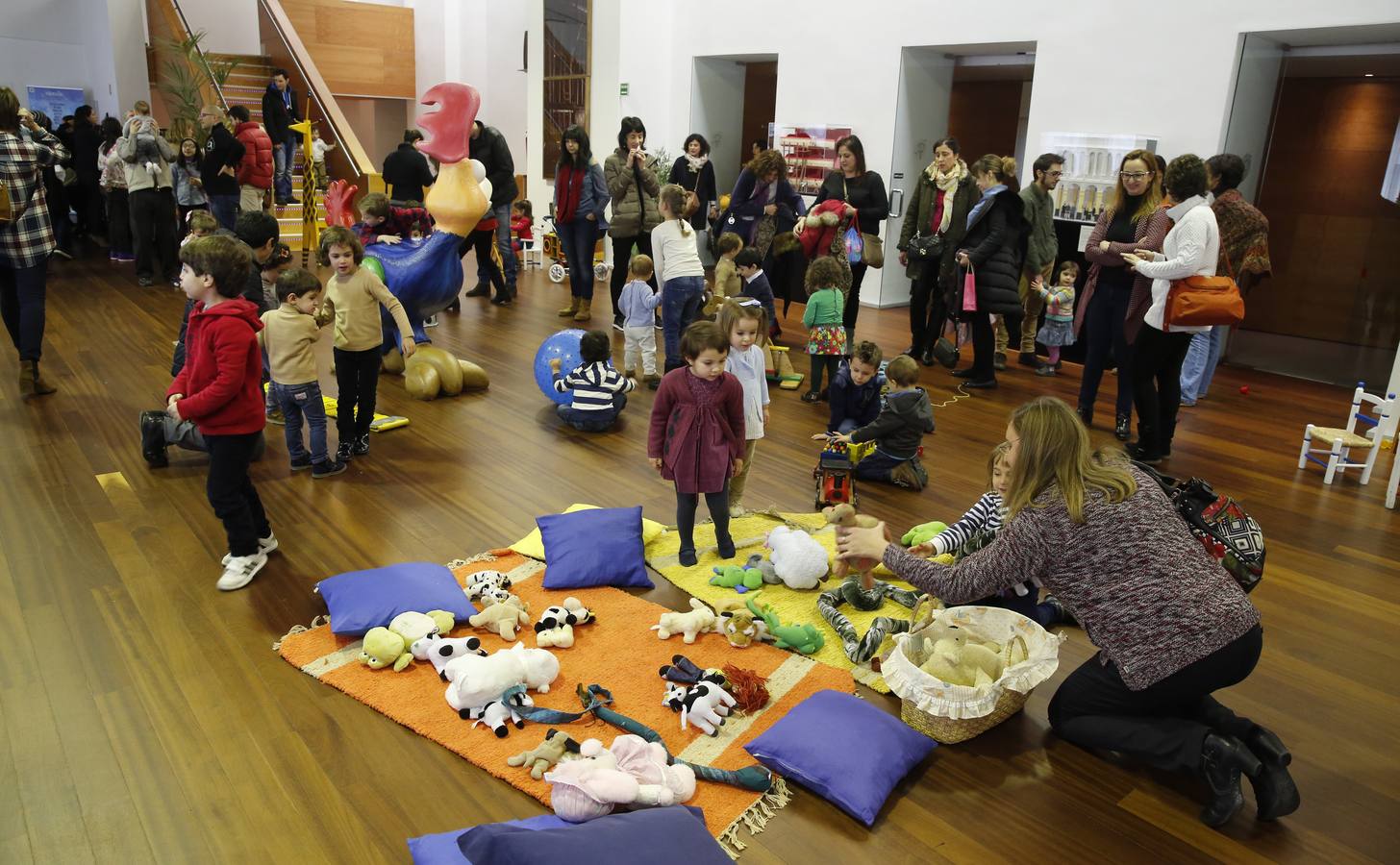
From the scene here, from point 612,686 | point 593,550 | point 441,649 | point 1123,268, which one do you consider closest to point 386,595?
point 441,649

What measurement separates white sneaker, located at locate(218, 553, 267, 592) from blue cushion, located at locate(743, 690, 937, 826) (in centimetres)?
215

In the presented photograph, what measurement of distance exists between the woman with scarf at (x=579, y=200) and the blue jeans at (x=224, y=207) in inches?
139

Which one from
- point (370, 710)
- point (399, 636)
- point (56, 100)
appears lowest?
point (370, 710)

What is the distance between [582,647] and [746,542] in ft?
3.61

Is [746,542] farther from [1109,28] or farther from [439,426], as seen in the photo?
[1109,28]

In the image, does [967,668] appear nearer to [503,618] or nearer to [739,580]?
[739,580]

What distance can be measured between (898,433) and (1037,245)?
3.23 meters

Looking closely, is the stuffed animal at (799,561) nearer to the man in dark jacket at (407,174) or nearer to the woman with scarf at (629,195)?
the woman with scarf at (629,195)

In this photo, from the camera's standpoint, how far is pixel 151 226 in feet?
32.2

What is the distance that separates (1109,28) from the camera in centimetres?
798

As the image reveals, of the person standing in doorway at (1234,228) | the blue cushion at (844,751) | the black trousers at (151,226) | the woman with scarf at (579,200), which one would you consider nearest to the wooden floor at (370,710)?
the blue cushion at (844,751)

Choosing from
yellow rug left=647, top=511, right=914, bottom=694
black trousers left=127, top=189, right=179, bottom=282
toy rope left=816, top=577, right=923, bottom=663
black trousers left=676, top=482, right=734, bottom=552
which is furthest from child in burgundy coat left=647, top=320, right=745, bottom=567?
black trousers left=127, top=189, right=179, bottom=282

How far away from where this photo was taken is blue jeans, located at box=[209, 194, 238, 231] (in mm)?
9438

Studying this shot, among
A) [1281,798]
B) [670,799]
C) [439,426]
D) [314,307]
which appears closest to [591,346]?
[439,426]
